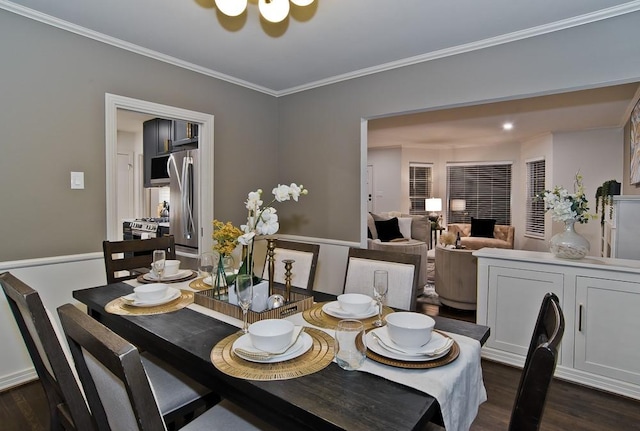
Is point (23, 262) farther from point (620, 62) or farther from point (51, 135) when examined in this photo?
point (620, 62)

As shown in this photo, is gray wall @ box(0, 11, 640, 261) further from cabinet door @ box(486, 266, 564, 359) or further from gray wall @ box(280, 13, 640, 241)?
cabinet door @ box(486, 266, 564, 359)

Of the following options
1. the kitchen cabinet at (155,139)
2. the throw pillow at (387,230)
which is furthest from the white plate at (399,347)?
the throw pillow at (387,230)

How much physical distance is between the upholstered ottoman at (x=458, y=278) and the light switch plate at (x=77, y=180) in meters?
3.65

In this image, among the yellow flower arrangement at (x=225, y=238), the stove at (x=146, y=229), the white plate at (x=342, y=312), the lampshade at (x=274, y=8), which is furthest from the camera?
the stove at (x=146, y=229)

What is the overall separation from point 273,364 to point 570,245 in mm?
2463

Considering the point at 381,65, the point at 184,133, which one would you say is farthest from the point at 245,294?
the point at 184,133

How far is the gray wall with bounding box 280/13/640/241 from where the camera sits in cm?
236

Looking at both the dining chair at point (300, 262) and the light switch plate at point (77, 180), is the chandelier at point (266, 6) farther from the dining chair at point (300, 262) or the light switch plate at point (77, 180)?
the light switch plate at point (77, 180)

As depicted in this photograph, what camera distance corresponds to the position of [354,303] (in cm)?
163

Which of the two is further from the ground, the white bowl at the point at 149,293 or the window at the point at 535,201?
the window at the point at 535,201

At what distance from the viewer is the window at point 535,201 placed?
7.10 metres

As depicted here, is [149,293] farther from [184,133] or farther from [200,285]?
[184,133]

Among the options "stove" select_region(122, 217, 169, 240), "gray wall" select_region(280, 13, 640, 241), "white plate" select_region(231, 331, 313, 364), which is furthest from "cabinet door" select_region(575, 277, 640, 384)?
"stove" select_region(122, 217, 169, 240)

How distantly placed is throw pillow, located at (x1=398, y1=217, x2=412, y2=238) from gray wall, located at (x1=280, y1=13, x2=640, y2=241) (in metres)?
3.16
